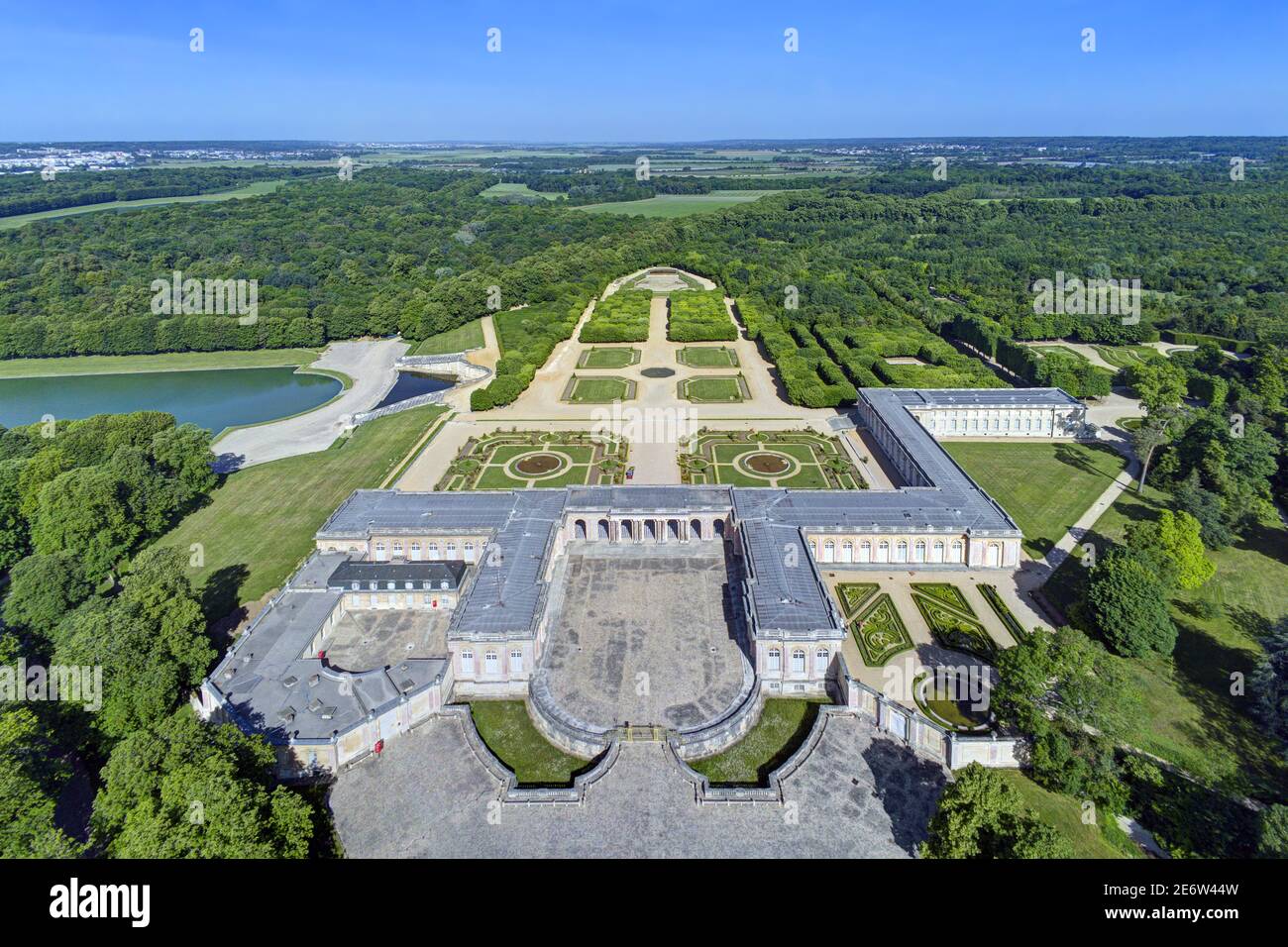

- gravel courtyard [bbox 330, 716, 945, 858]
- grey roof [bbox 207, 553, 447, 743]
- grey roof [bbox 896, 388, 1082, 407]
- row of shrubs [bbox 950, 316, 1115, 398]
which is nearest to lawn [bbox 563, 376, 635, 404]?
grey roof [bbox 896, 388, 1082, 407]

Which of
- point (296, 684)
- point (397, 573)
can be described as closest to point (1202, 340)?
point (397, 573)

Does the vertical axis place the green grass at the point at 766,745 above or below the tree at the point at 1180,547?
below

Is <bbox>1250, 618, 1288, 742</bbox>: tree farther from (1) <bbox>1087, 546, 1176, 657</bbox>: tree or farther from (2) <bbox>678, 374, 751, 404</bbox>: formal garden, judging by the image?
(2) <bbox>678, 374, 751, 404</bbox>: formal garden

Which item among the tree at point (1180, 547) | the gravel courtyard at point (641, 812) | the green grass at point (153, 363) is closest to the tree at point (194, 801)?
the gravel courtyard at point (641, 812)

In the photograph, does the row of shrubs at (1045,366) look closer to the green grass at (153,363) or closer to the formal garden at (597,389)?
the formal garden at (597,389)

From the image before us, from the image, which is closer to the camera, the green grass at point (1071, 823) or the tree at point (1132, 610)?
the green grass at point (1071, 823)
